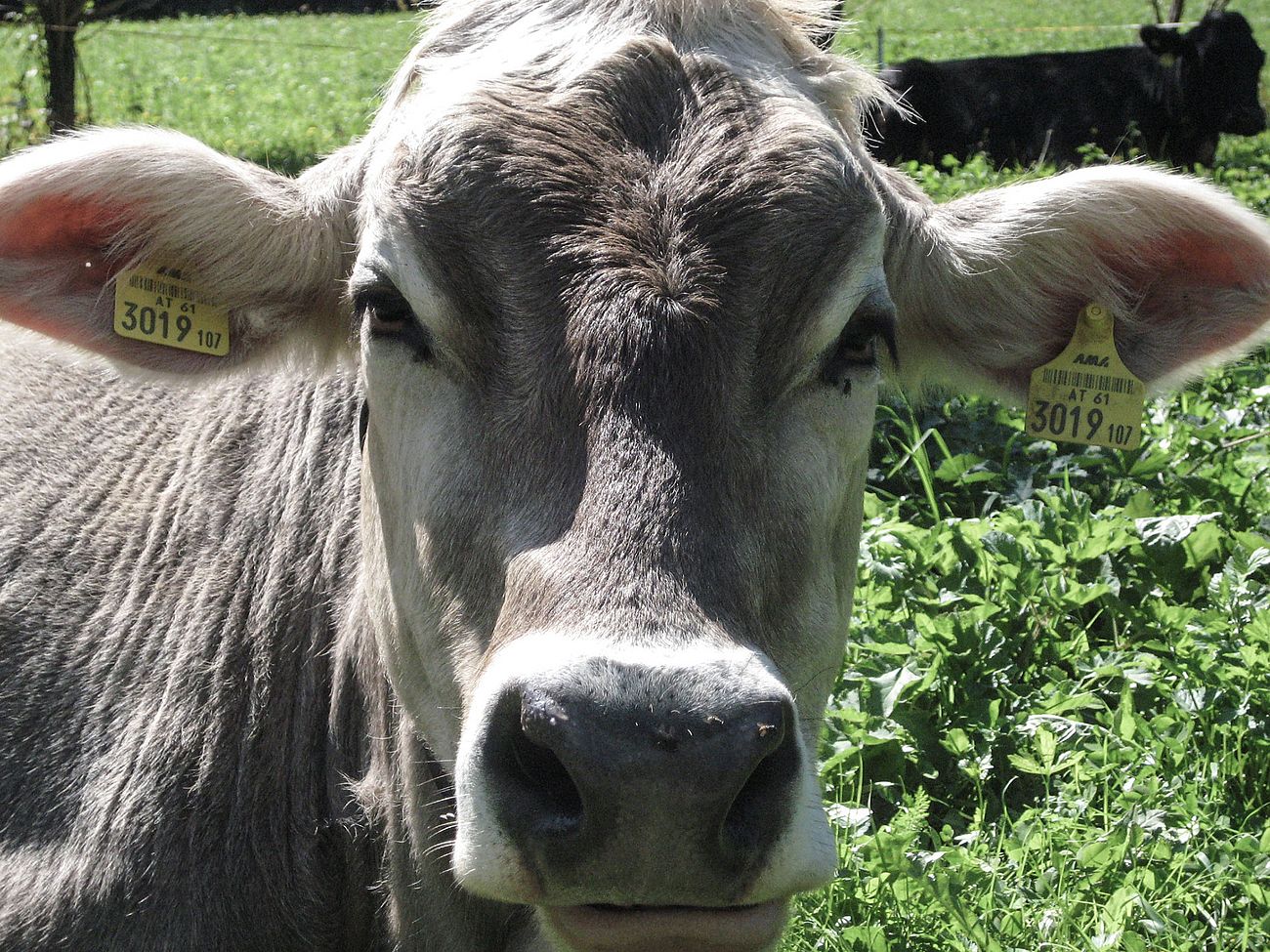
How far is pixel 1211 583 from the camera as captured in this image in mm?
4621

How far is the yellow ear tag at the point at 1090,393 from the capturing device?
3.48 m

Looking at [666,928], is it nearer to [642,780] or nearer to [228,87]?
[642,780]

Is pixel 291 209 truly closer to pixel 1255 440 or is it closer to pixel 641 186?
pixel 641 186

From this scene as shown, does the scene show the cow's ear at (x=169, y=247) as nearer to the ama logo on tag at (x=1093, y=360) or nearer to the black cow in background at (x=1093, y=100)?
the ama logo on tag at (x=1093, y=360)

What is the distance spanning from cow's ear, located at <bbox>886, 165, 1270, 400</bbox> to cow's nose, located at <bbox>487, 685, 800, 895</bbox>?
158cm

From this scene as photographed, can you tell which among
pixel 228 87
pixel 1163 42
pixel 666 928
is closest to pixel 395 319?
pixel 666 928

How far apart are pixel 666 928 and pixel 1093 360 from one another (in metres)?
2.03

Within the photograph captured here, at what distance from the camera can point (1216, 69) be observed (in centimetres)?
1711

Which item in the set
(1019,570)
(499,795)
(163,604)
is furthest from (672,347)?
(1019,570)

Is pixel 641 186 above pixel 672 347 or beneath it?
above

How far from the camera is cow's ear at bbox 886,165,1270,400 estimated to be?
329cm

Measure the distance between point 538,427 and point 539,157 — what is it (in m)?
0.54

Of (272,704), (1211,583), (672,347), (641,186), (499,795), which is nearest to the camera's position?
(499,795)

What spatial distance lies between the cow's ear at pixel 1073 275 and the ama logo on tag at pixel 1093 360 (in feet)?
0.20
